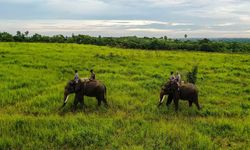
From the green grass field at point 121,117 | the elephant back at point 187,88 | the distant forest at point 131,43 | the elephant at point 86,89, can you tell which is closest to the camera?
the green grass field at point 121,117

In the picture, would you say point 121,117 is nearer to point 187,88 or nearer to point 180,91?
point 180,91

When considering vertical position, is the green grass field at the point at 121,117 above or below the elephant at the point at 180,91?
below

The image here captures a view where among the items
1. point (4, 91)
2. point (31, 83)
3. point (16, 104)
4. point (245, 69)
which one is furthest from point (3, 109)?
point (245, 69)

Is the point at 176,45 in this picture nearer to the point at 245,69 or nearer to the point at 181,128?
the point at 245,69

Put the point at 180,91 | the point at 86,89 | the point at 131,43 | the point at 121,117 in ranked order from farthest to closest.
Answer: the point at 131,43 → the point at 180,91 → the point at 86,89 → the point at 121,117

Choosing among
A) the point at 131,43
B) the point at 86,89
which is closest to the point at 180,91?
the point at 86,89

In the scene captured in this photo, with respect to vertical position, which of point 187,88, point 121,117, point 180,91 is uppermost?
point 187,88

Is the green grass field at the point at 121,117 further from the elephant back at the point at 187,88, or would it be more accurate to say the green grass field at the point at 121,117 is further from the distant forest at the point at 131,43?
the distant forest at the point at 131,43

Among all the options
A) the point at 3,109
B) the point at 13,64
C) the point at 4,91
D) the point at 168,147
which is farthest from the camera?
the point at 13,64

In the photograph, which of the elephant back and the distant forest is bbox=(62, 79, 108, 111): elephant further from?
the distant forest

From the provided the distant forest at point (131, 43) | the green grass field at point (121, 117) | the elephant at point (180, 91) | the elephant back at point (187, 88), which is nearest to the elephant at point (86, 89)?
the green grass field at point (121, 117)

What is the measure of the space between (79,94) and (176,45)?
41.8m

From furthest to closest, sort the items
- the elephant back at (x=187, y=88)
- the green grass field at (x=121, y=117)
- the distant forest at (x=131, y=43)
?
1. the distant forest at (x=131, y=43)
2. the elephant back at (x=187, y=88)
3. the green grass field at (x=121, y=117)

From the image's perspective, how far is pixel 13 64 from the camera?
20344 mm
